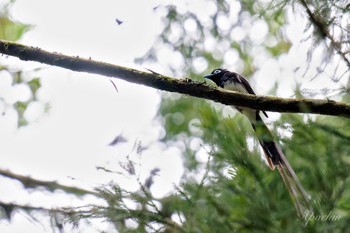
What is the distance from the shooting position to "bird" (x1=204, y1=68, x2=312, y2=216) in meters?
2.16

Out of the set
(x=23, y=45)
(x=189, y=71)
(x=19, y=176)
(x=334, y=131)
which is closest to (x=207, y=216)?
(x=334, y=131)

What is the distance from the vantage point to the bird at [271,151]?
2.16 metres

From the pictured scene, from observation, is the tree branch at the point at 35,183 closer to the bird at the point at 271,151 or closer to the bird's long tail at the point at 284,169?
the bird at the point at 271,151

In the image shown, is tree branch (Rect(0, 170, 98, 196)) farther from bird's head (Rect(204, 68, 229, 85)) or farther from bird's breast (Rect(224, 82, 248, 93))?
bird's breast (Rect(224, 82, 248, 93))

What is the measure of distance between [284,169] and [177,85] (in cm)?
61

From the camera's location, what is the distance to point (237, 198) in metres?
2.22

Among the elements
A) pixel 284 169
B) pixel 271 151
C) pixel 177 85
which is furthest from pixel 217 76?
pixel 177 85

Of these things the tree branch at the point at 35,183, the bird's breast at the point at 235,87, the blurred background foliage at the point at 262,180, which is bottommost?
the blurred background foliage at the point at 262,180

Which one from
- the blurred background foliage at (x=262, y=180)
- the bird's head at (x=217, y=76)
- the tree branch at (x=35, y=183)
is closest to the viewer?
the blurred background foliage at (x=262, y=180)

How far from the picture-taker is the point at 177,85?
2236 millimetres

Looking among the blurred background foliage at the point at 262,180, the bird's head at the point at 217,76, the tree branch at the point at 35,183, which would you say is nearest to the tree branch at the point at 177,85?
the blurred background foliage at the point at 262,180

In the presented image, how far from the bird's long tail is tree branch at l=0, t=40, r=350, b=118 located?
0.13 meters

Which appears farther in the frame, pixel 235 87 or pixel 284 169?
pixel 235 87

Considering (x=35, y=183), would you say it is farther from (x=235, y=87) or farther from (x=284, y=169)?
(x=284, y=169)
